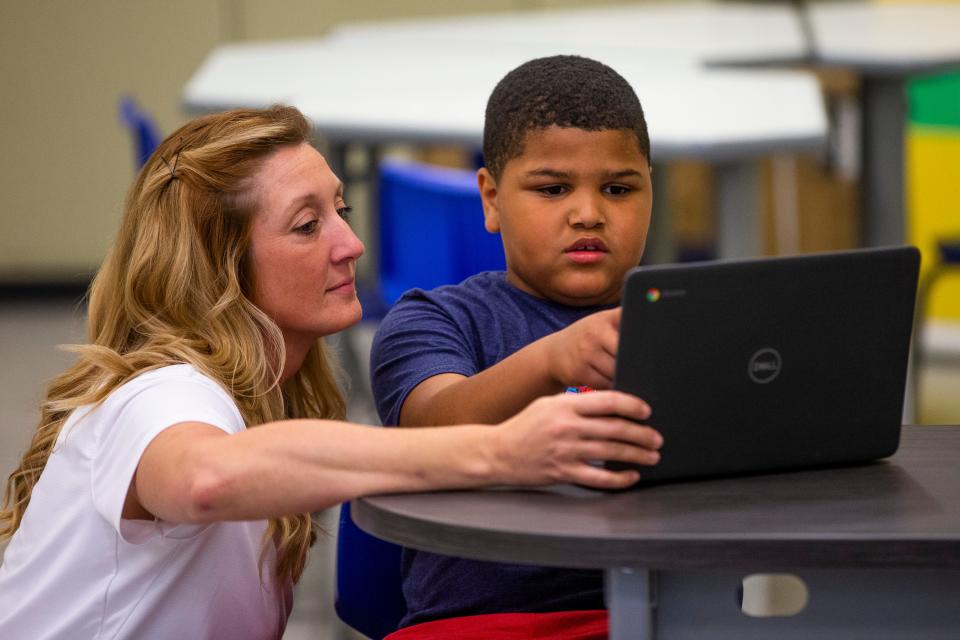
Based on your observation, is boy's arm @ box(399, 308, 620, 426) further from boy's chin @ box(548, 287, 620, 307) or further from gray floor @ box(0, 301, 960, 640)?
gray floor @ box(0, 301, 960, 640)

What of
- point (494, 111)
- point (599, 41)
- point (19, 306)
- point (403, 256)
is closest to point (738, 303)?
point (494, 111)

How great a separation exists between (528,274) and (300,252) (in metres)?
0.26

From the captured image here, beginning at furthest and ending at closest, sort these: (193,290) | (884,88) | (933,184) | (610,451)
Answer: (933,184), (884,88), (193,290), (610,451)

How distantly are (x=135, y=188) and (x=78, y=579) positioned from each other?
431mm

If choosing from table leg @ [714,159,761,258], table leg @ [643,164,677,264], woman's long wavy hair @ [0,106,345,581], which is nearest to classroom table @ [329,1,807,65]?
table leg @ [643,164,677,264]

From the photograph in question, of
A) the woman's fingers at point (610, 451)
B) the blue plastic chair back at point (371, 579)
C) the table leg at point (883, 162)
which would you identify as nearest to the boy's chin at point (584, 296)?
the blue plastic chair back at point (371, 579)

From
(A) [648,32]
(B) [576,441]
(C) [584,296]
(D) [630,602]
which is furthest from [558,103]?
(A) [648,32]

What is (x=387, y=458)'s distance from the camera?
1095 millimetres

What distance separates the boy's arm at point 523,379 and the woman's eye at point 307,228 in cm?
22

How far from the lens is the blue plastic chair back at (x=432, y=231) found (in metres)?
2.80

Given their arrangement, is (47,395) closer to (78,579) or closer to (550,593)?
(78,579)

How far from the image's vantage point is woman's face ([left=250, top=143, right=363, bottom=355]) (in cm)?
144

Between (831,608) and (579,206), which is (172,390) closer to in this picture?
(579,206)

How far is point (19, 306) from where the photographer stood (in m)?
6.36
